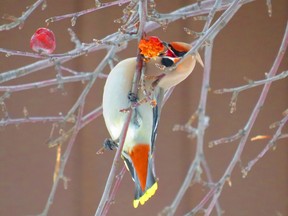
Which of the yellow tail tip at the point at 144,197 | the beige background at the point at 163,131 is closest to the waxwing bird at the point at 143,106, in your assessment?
the yellow tail tip at the point at 144,197

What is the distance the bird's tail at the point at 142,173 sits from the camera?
92 cm

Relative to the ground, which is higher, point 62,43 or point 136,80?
point 136,80

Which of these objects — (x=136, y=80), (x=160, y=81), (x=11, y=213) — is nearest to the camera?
(x=136, y=80)

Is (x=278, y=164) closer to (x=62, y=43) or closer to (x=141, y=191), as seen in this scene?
(x=62, y=43)

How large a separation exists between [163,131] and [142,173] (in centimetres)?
99

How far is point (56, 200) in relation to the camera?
6.13 feet

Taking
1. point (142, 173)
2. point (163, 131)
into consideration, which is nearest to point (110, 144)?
point (142, 173)

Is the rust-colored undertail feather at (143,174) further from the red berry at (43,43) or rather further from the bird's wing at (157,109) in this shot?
the red berry at (43,43)

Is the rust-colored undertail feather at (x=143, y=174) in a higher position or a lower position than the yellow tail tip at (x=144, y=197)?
higher

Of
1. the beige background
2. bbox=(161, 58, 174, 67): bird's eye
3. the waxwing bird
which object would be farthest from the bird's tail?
the beige background

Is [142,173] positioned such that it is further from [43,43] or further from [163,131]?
[163,131]

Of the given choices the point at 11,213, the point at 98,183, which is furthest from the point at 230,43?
the point at 11,213

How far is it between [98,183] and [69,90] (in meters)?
0.28

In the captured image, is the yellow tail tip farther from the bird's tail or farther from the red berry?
the red berry
